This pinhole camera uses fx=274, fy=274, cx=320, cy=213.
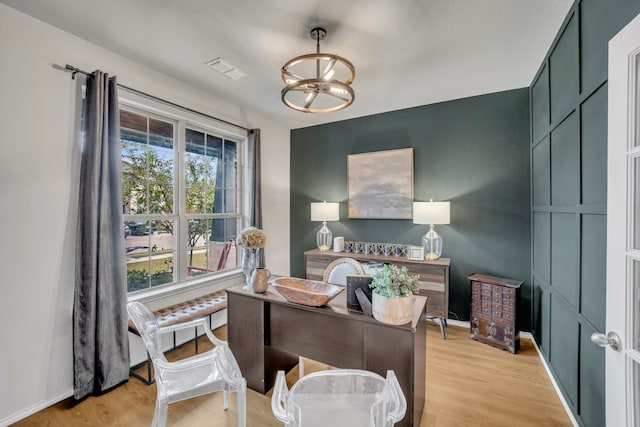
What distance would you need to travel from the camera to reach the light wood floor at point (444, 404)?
72.8 inches

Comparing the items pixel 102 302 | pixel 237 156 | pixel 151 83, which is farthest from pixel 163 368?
pixel 237 156

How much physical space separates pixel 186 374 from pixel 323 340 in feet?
2.89

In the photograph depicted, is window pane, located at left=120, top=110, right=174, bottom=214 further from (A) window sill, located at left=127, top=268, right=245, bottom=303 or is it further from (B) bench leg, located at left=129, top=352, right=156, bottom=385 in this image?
(B) bench leg, located at left=129, top=352, right=156, bottom=385

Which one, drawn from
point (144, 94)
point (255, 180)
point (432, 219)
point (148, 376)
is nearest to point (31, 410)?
point (148, 376)

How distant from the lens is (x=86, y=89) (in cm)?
212

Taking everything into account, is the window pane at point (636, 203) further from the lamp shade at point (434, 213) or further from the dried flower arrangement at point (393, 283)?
the lamp shade at point (434, 213)

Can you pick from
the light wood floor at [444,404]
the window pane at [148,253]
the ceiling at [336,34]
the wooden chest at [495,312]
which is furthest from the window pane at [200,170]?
the wooden chest at [495,312]

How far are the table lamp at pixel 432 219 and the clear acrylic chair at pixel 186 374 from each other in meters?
2.40

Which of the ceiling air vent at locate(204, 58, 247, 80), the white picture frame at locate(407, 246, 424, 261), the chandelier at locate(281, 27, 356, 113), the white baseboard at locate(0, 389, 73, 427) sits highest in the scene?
the ceiling air vent at locate(204, 58, 247, 80)

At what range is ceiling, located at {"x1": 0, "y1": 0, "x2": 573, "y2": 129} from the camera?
5.97ft

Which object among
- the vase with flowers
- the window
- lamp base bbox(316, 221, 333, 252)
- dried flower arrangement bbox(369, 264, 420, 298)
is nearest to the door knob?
dried flower arrangement bbox(369, 264, 420, 298)

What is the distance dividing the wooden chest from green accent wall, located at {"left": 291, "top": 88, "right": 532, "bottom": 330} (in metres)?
0.39

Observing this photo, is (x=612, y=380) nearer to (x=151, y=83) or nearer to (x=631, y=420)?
(x=631, y=420)

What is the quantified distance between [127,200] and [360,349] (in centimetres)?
244
